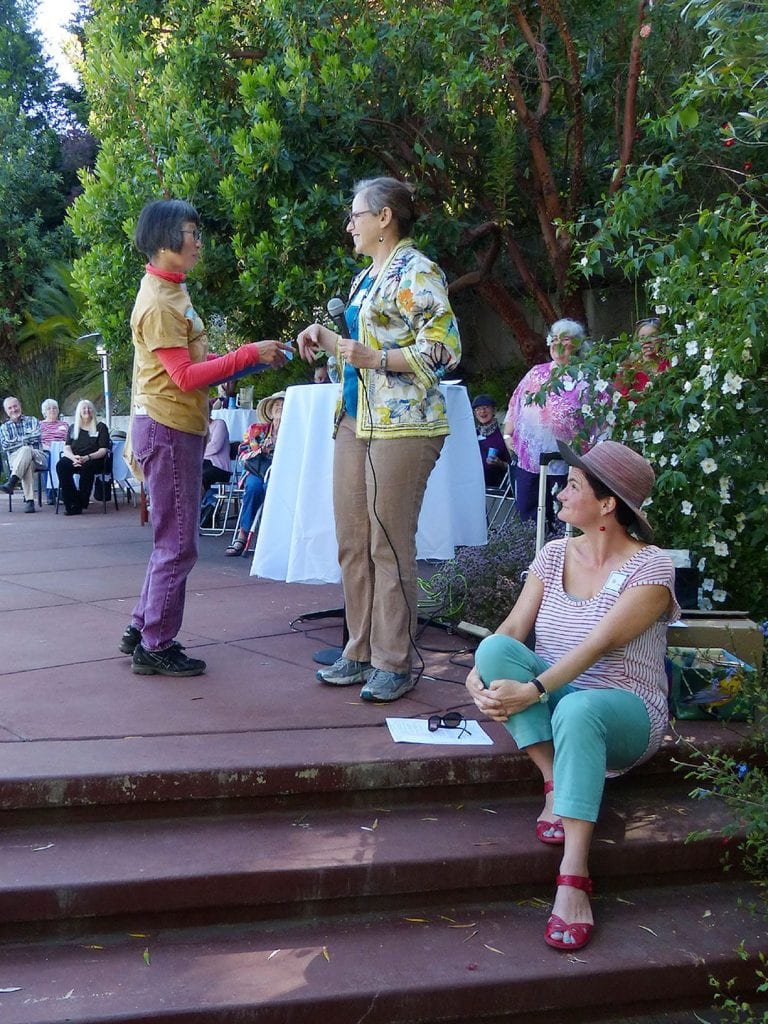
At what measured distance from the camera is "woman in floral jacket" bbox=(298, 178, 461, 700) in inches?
149

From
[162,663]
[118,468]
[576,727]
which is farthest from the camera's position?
[118,468]

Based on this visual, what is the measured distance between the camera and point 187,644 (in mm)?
4980

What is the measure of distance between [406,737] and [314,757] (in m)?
0.34

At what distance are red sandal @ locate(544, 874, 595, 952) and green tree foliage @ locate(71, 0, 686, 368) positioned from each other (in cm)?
572

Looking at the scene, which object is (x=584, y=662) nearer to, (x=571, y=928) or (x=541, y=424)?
(x=571, y=928)

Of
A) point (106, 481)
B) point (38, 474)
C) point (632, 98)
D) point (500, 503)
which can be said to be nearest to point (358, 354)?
point (632, 98)

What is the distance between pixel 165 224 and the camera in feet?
13.3

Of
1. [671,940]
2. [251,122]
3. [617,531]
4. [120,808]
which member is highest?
[251,122]

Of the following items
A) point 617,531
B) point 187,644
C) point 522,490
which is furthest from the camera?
point 522,490

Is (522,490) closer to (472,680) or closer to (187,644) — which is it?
(187,644)

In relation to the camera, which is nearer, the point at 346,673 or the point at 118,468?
the point at 346,673

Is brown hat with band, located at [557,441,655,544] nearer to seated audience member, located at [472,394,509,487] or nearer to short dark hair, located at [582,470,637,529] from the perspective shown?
short dark hair, located at [582,470,637,529]

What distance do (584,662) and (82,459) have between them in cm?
938

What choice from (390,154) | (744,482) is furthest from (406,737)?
(390,154)
